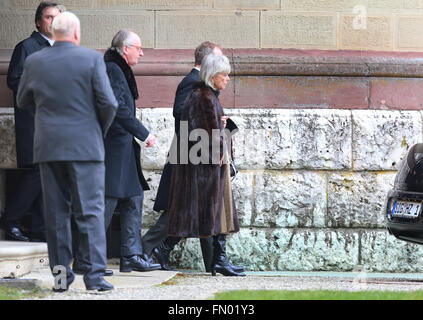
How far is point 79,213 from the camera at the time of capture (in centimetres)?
698

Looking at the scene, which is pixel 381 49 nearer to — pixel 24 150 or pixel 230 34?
pixel 230 34

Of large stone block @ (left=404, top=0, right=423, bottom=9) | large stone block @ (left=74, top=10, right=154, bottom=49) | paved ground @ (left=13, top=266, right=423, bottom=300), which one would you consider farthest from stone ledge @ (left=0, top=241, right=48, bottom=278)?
large stone block @ (left=404, top=0, right=423, bottom=9)

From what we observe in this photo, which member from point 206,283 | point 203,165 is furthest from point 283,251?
point 206,283

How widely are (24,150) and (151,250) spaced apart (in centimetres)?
146

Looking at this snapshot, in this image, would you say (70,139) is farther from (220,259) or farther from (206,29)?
(206,29)

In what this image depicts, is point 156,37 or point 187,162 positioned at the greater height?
point 156,37

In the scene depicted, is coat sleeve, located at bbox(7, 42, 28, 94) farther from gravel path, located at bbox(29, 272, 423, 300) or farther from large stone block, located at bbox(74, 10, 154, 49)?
gravel path, located at bbox(29, 272, 423, 300)

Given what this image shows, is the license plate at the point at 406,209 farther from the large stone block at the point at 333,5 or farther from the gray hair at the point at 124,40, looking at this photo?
the large stone block at the point at 333,5

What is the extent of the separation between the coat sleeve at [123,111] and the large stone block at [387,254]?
285 centimetres

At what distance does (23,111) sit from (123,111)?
62.8 inches
